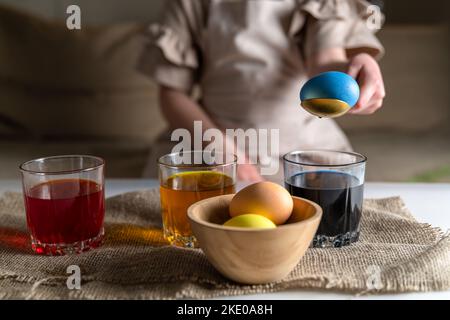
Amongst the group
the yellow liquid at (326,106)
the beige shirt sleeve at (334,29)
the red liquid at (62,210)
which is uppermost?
the beige shirt sleeve at (334,29)

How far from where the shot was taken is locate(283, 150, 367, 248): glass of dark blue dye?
668mm

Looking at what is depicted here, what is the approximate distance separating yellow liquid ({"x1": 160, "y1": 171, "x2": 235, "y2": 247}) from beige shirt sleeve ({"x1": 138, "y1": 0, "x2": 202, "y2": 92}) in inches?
20.6

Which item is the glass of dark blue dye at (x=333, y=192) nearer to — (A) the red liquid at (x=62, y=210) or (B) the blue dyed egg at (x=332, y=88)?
(B) the blue dyed egg at (x=332, y=88)

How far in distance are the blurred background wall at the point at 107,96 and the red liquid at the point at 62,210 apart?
3.75 feet

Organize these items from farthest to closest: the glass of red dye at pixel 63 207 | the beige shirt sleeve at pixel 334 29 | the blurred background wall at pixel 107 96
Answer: the blurred background wall at pixel 107 96
the beige shirt sleeve at pixel 334 29
the glass of red dye at pixel 63 207

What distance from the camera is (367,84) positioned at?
0.79 metres

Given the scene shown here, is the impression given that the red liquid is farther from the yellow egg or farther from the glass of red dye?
the yellow egg

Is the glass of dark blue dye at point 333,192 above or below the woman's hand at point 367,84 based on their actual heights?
below

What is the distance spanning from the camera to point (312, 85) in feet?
2.24

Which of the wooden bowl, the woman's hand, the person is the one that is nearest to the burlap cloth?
the wooden bowl

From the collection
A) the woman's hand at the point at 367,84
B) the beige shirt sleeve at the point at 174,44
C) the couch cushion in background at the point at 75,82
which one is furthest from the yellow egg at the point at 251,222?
the couch cushion in background at the point at 75,82

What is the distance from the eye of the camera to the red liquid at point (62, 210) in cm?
67
